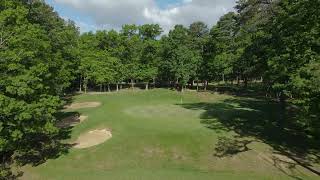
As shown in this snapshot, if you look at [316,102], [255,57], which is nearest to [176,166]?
[316,102]

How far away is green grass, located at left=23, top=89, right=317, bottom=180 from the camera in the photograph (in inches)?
1152

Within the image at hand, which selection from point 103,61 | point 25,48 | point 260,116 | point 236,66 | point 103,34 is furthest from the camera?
point 103,34

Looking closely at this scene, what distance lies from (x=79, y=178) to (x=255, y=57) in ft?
119

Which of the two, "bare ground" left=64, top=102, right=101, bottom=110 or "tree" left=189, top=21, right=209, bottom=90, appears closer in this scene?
"bare ground" left=64, top=102, right=101, bottom=110

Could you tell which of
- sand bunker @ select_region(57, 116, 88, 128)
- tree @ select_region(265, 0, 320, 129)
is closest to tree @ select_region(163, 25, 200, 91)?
sand bunker @ select_region(57, 116, 88, 128)

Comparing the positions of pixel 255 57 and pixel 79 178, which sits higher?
pixel 255 57

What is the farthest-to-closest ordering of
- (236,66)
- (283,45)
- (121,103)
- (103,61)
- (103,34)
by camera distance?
(103,34) → (103,61) → (236,66) → (121,103) → (283,45)

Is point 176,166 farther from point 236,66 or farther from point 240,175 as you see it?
point 236,66

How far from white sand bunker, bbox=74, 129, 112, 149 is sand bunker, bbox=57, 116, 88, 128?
19.9 feet

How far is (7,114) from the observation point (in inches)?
1075

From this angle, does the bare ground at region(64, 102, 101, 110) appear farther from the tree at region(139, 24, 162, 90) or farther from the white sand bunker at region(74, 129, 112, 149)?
the tree at region(139, 24, 162, 90)

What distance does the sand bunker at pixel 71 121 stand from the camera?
48.2m

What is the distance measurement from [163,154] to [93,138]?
9589 mm

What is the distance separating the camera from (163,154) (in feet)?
114
